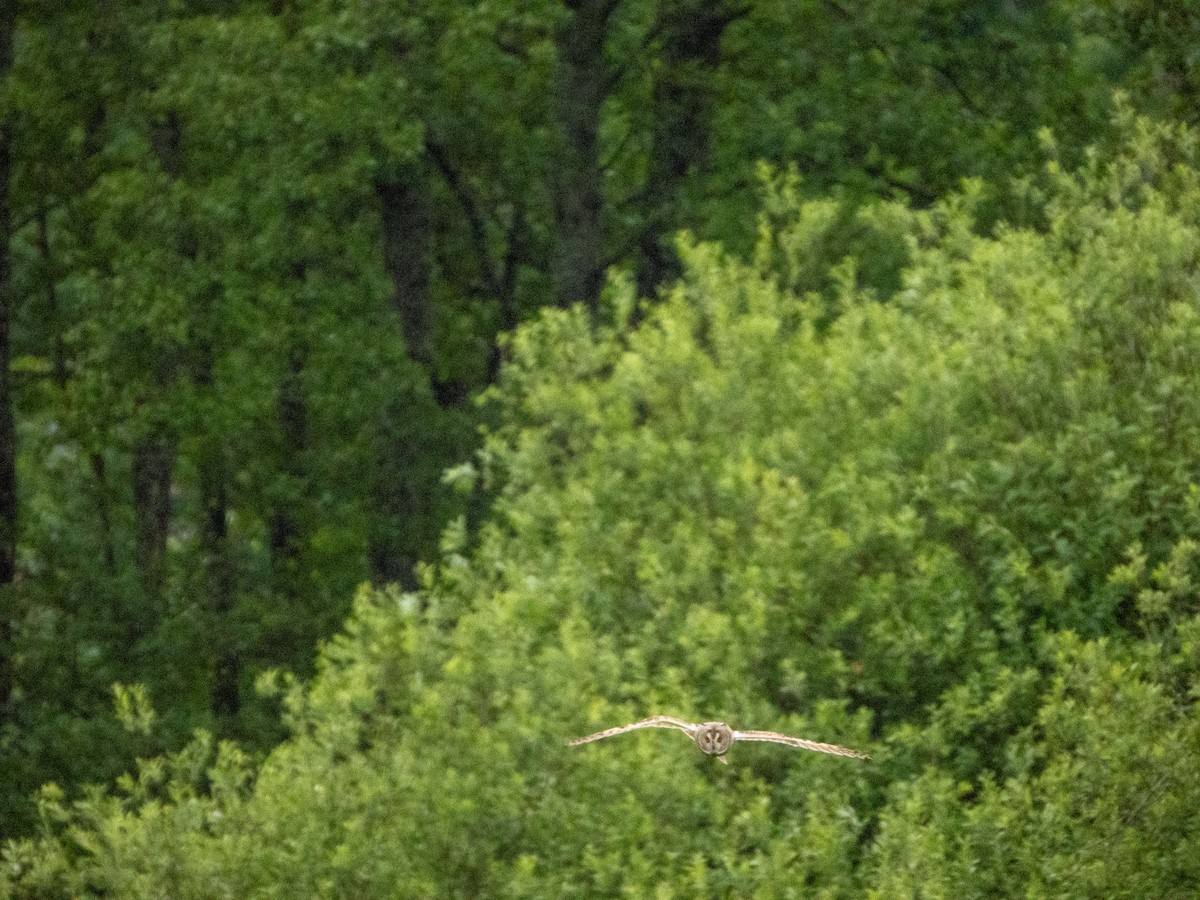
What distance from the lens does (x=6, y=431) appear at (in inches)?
844

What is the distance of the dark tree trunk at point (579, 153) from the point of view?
79.8 feet

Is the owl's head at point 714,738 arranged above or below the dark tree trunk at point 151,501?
above

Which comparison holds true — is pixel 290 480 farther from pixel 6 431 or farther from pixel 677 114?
pixel 677 114

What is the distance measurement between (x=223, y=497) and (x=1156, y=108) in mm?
14262

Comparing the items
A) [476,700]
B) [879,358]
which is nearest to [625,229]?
[879,358]

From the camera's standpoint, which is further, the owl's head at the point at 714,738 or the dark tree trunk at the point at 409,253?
the dark tree trunk at the point at 409,253

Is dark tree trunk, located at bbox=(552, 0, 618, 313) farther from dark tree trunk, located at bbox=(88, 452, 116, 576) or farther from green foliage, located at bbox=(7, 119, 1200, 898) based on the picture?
green foliage, located at bbox=(7, 119, 1200, 898)

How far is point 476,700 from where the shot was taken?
14.4 m

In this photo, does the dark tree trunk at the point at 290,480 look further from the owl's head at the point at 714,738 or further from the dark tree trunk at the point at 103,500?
the owl's head at the point at 714,738

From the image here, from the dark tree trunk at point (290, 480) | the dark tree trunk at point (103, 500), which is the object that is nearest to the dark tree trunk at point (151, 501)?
the dark tree trunk at point (103, 500)

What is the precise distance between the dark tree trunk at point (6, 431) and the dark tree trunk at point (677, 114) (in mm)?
7239

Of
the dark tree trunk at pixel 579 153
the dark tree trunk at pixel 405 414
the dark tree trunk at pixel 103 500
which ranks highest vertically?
the dark tree trunk at pixel 579 153

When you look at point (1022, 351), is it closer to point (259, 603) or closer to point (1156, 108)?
point (1156, 108)

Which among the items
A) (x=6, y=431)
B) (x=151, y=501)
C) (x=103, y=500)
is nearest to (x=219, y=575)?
(x=151, y=501)
